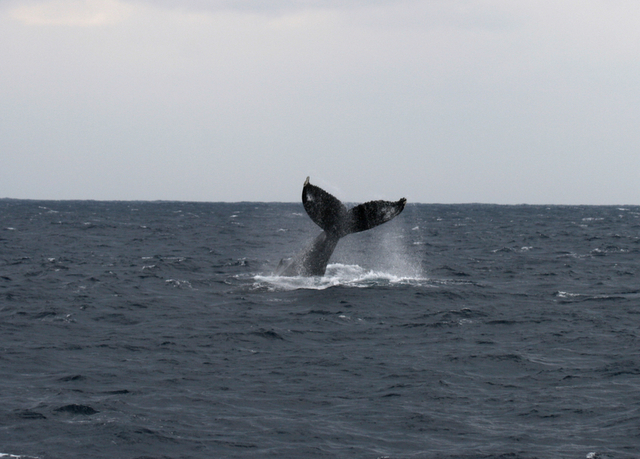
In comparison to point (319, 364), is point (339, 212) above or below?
above

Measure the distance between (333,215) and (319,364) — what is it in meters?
7.04

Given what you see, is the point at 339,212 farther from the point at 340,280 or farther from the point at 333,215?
the point at 340,280

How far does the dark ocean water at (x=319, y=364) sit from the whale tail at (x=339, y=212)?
1902mm

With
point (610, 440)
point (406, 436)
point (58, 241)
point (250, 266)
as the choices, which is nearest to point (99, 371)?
point (406, 436)

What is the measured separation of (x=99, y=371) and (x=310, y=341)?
4.33 meters

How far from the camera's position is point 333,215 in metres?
19.9

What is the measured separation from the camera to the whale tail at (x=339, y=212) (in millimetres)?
18922

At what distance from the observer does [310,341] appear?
15.3 metres

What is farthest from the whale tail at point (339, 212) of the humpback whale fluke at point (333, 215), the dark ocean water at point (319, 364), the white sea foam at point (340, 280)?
the white sea foam at point (340, 280)

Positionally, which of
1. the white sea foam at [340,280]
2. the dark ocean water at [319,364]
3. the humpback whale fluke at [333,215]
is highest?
the humpback whale fluke at [333,215]

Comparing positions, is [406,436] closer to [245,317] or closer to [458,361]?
[458,361]

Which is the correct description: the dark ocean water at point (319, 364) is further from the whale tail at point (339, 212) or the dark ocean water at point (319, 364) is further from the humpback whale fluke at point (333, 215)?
the whale tail at point (339, 212)

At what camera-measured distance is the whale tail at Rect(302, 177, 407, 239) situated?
1892cm


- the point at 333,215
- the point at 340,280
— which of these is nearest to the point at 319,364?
the point at 333,215
